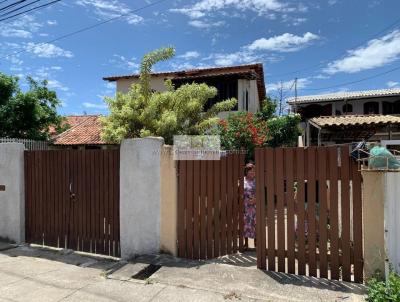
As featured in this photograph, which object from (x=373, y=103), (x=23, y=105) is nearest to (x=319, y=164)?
(x=23, y=105)

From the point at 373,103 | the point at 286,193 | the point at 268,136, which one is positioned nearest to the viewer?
the point at 286,193

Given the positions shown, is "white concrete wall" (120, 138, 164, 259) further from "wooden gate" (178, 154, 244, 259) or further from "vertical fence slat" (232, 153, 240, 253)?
"vertical fence slat" (232, 153, 240, 253)

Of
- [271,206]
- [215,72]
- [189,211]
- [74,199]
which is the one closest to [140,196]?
[189,211]

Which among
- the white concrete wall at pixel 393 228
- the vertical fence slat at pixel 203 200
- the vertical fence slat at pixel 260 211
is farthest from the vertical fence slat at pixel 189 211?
the white concrete wall at pixel 393 228

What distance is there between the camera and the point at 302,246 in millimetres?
4777

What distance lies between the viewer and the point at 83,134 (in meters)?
22.4

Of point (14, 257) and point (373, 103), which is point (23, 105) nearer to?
point (14, 257)

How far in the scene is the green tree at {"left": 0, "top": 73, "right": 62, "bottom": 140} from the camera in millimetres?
15711

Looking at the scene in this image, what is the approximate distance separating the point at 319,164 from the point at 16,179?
5.84 meters

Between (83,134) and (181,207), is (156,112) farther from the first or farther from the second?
(83,134)

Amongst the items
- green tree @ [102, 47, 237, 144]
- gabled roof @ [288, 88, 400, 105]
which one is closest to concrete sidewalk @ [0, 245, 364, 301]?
green tree @ [102, 47, 237, 144]

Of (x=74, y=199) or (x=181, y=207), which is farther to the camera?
(x=74, y=199)

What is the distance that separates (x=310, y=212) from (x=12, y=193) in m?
5.86

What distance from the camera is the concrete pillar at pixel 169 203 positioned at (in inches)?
223
